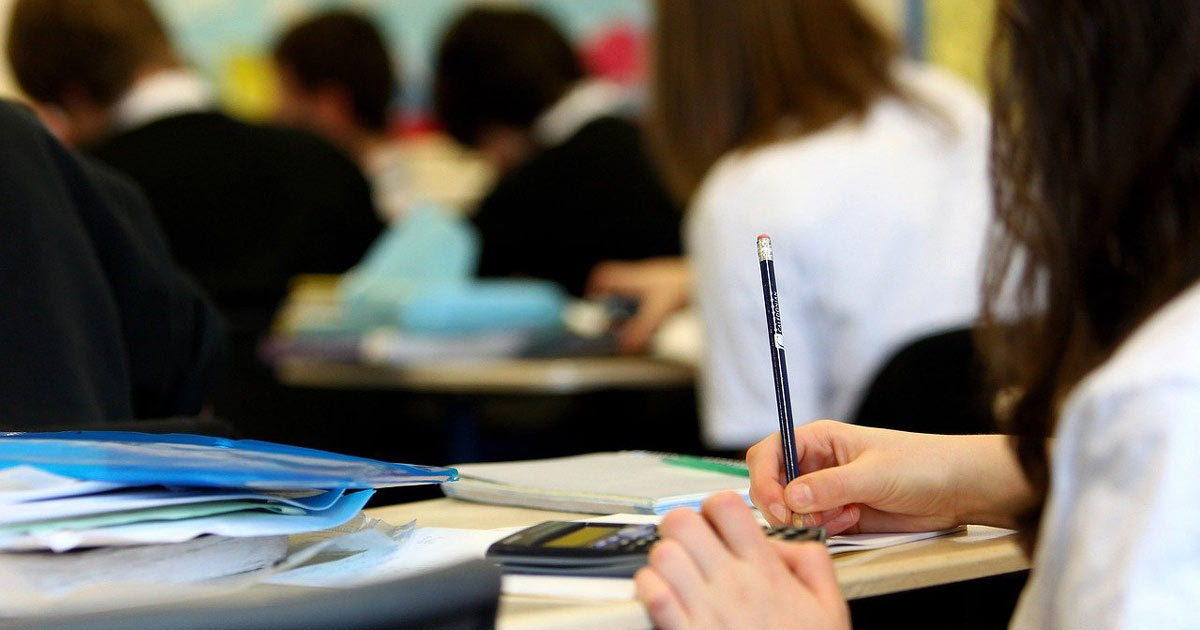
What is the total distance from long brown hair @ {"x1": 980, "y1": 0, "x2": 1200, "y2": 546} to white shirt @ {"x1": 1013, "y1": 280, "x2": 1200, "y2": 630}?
55mm

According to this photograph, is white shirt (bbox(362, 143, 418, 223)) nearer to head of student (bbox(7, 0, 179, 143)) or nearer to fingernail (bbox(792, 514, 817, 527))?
head of student (bbox(7, 0, 179, 143))

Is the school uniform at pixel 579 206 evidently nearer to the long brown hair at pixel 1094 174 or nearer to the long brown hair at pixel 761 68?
the long brown hair at pixel 761 68

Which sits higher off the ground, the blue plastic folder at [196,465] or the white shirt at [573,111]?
the white shirt at [573,111]

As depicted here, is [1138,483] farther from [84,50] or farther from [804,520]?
[84,50]

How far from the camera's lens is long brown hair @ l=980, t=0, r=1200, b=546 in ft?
1.99

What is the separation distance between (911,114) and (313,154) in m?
1.64

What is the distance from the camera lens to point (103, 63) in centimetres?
293

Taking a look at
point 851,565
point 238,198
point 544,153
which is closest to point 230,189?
point 238,198

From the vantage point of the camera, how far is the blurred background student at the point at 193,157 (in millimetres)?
2914

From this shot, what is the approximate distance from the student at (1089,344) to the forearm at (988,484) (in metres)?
0.07

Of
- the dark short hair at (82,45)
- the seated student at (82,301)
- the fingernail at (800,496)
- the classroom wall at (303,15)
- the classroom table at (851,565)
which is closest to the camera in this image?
the classroom table at (851,565)

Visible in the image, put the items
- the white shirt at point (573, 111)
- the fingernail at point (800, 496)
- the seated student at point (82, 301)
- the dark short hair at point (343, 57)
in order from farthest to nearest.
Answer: the dark short hair at point (343, 57)
the white shirt at point (573, 111)
the seated student at point (82, 301)
the fingernail at point (800, 496)

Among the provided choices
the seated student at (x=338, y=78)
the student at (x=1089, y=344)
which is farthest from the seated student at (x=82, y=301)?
the seated student at (x=338, y=78)

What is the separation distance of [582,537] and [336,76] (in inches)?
132
